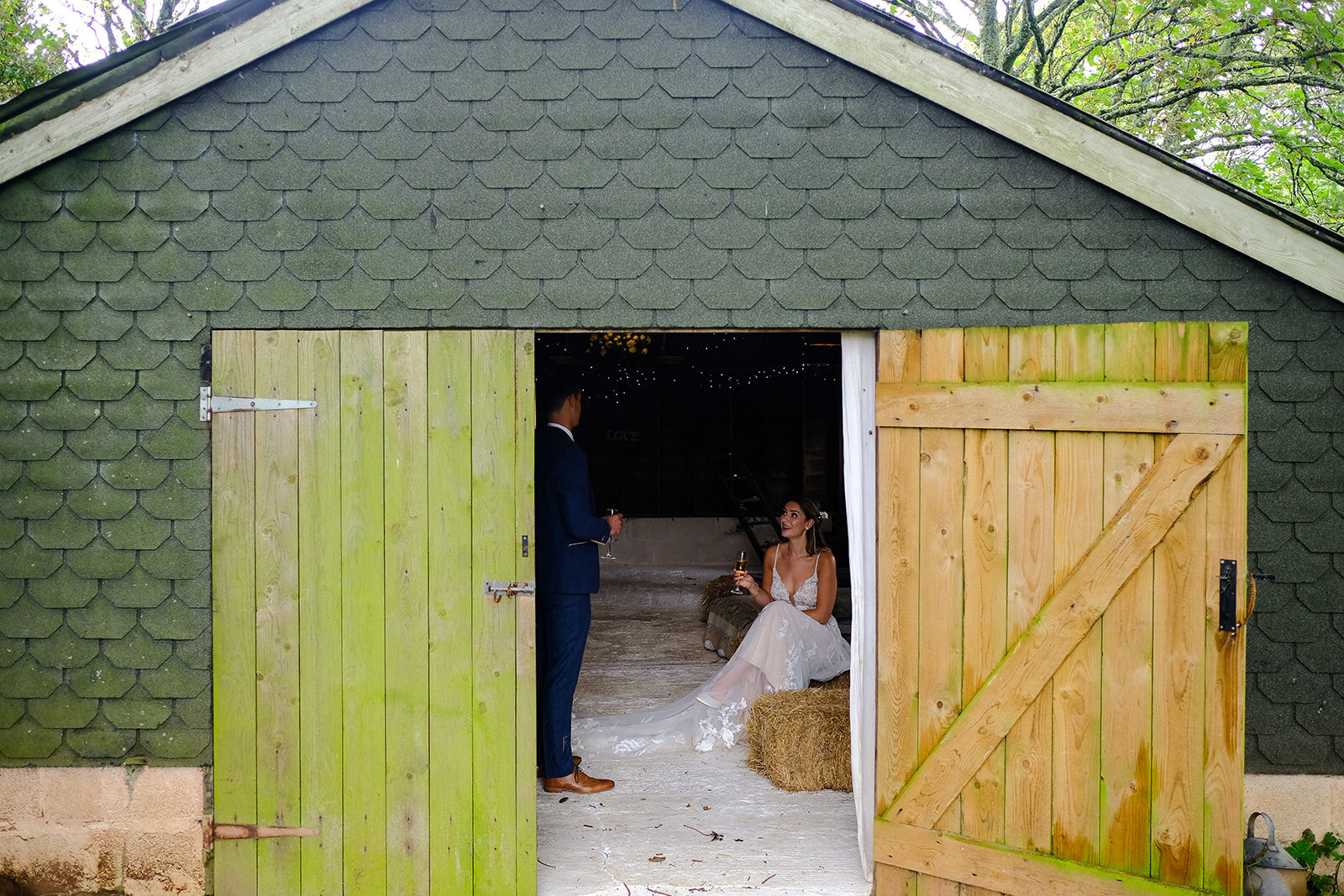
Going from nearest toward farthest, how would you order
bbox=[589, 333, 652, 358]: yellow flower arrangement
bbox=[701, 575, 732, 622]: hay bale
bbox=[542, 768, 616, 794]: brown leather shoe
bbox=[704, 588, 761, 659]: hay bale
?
bbox=[542, 768, 616, 794]: brown leather shoe → bbox=[704, 588, 761, 659]: hay bale → bbox=[701, 575, 732, 622]: hay bale → bbox=[589, 333, 652, 358]: yellow flower arrangement

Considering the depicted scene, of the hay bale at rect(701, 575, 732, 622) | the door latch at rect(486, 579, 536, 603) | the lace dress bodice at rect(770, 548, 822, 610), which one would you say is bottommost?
the hay bale at rect(701, 575, 732, 622)

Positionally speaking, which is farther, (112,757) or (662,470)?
(662,470)

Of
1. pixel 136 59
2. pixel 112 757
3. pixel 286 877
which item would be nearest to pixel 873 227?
pixel 136 59

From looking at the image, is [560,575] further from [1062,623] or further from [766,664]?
[1062,623]

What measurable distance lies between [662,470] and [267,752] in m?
10.0

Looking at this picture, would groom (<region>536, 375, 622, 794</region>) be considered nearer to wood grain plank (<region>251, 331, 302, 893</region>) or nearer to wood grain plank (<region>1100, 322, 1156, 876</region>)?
wood grain plank (<region>251, 331, 302, 893</region>)

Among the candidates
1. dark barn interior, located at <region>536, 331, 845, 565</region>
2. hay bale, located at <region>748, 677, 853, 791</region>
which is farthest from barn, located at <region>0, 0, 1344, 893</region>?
dark barn interior, located at <region>536, 331, 845, 565</region>

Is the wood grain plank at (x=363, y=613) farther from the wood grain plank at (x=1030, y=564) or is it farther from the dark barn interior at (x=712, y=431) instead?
the dark barn interior at (x=712, y=431)

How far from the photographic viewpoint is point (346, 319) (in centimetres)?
357

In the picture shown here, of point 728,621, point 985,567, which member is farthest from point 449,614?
point 728,621

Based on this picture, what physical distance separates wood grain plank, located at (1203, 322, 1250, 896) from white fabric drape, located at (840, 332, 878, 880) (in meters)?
1.17

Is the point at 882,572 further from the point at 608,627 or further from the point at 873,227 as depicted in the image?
the point at 608,627

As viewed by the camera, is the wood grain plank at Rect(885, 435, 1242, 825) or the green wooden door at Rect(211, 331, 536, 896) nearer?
the wood grain plank at Rect(885, 435, 1242, 825)

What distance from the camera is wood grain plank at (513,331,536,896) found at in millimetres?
3559
